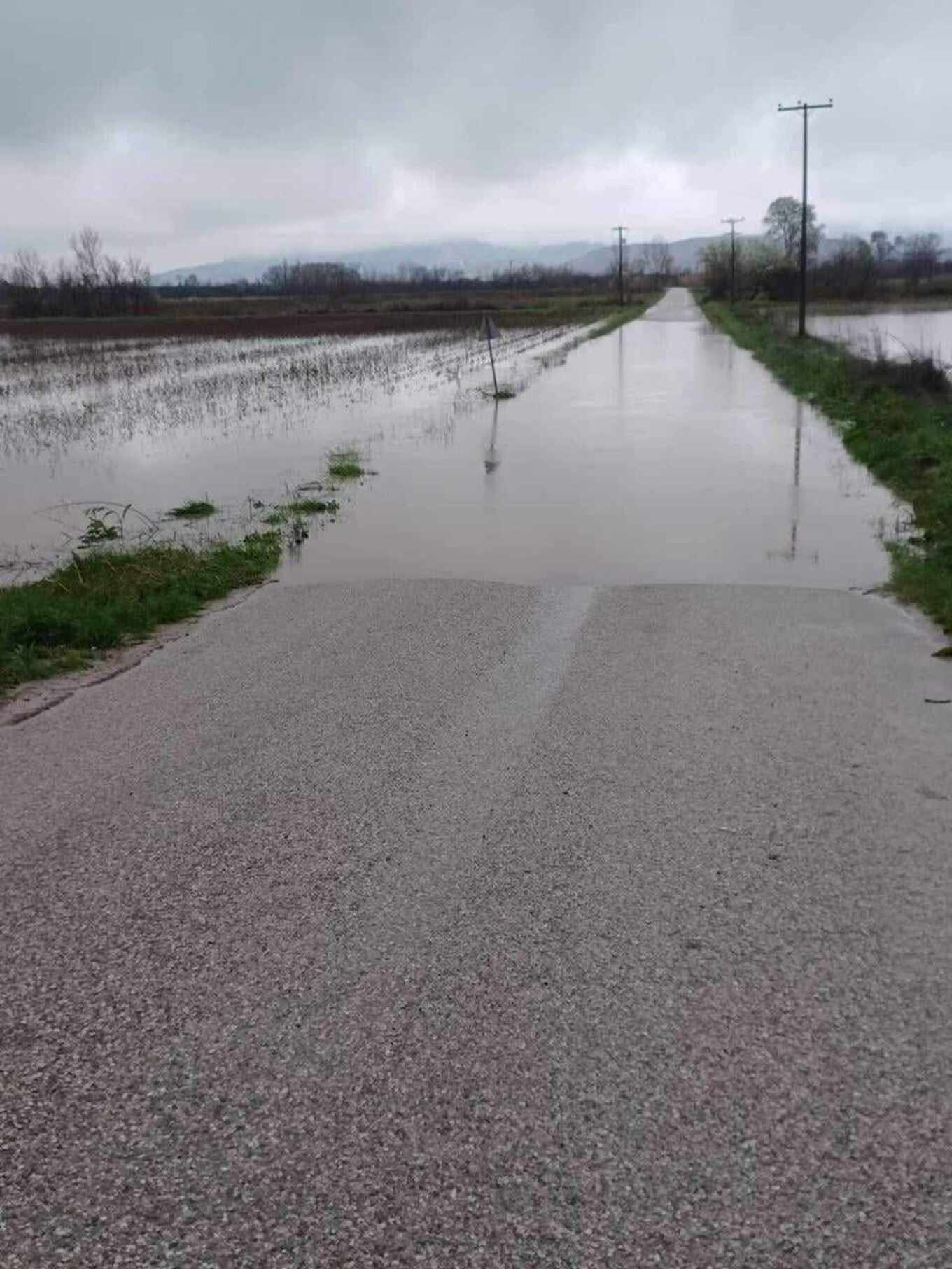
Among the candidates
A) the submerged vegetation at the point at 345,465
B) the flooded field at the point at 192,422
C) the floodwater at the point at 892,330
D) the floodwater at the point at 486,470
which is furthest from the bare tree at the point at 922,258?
the submerged vegetation at the point at 345,465

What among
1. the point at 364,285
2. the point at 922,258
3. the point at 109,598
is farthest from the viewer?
the point at 364,285

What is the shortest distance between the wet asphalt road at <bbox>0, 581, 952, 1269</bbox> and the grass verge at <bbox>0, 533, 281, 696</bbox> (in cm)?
119

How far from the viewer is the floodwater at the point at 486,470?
1202cm

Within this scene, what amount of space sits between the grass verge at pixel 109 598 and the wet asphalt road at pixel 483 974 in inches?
46.9

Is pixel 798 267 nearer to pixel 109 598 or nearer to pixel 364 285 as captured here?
pixel 364 285

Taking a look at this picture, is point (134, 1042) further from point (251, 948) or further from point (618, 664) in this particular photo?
point (618, 664)

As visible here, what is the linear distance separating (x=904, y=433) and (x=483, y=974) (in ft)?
52.3

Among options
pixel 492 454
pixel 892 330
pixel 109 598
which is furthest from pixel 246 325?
pixel 109 598

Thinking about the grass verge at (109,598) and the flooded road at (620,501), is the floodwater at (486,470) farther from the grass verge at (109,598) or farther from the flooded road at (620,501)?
the grass verge at (109,598)

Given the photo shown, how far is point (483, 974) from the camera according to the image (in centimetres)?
425

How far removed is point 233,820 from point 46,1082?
2.00 meters

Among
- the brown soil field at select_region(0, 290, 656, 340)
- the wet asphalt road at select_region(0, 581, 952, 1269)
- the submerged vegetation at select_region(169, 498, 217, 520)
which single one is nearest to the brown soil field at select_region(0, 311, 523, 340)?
the brown soil field at select_region(0, 290, 656, 340)

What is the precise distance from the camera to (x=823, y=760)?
618 centimetres

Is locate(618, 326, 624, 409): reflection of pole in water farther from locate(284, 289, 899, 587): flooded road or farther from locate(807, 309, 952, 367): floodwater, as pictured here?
locate(807, 309, 952, 367): floodwater
